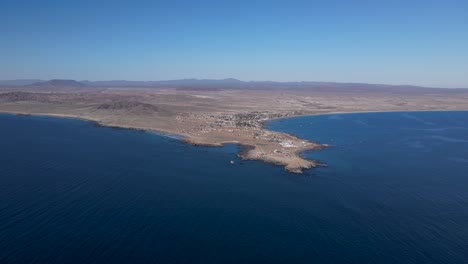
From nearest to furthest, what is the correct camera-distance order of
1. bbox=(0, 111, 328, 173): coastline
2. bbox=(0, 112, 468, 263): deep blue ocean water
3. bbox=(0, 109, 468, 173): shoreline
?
bbox=(0, 112, 468, 263): deep blue ocean water, bbox=(0, 111, 328, 173): coastline, bbox=(0, 109, 468, 173): shoreline

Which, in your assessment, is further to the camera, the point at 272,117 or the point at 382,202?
the point at 272,117

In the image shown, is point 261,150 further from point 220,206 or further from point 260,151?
point 220,206

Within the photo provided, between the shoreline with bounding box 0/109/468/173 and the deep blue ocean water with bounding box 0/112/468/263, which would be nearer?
the deep blue ocean water with bounding box 0/112/468/263

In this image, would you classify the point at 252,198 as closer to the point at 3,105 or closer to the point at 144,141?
the point at 144,141

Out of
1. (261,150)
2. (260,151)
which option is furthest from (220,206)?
(261,150)

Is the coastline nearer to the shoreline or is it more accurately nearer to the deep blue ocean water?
the shoreline

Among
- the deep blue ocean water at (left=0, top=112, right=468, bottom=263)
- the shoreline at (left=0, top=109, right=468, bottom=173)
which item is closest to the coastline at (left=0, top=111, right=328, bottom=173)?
the shoreline at (left=0, top=109, right=468, bottom=173)

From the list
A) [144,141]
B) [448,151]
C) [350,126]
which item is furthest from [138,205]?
[350,126]

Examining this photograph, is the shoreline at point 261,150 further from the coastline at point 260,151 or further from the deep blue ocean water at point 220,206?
the deep blue ocean water at point 220,206
